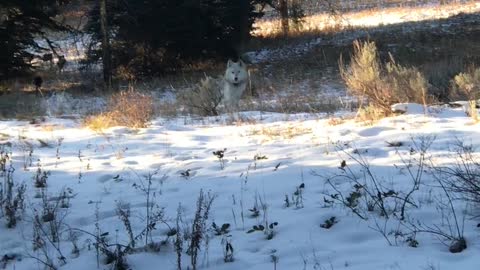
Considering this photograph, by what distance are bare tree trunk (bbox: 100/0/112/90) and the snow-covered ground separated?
42.1 ft

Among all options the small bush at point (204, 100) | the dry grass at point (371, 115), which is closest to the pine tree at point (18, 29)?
the small bush at point (204, 100)

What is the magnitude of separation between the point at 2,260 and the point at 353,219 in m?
2.37

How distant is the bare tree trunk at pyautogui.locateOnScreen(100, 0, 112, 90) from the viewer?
19.6 metres

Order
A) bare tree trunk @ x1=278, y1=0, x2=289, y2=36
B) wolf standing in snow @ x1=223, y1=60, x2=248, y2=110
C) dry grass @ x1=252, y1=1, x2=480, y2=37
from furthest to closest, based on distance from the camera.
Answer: dry grass @ x1=252, y1=1, x2=480, y2=37 → bare tree trunk @ x1=278, y1=0, x2=289, y2=36 → wolf standing in snow @ x1=223, y1=60, x2=248, y2=110

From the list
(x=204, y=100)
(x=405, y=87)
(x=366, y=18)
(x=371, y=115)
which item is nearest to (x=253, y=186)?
(x=371, y=115)

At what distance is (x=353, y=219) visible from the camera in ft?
12.4

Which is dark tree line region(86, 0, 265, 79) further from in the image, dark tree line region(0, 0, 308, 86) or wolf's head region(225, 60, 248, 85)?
wolf's head region(225, 60, 248, 85)

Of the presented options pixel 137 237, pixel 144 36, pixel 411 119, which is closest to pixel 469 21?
pixel 144 36

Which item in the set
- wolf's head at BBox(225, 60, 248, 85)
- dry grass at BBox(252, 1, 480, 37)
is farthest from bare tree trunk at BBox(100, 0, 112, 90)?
dry grass at BBox(252, 1, 480, 37)

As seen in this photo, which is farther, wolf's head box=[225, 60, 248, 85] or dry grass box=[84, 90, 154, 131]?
wolf's head box=[225, 60, 248, 85]

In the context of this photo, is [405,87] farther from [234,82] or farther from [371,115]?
[234,82]

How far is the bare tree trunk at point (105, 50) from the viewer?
19.6m

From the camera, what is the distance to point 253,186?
15.4ft

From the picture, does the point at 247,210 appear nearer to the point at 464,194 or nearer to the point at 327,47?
the point at 464,194
